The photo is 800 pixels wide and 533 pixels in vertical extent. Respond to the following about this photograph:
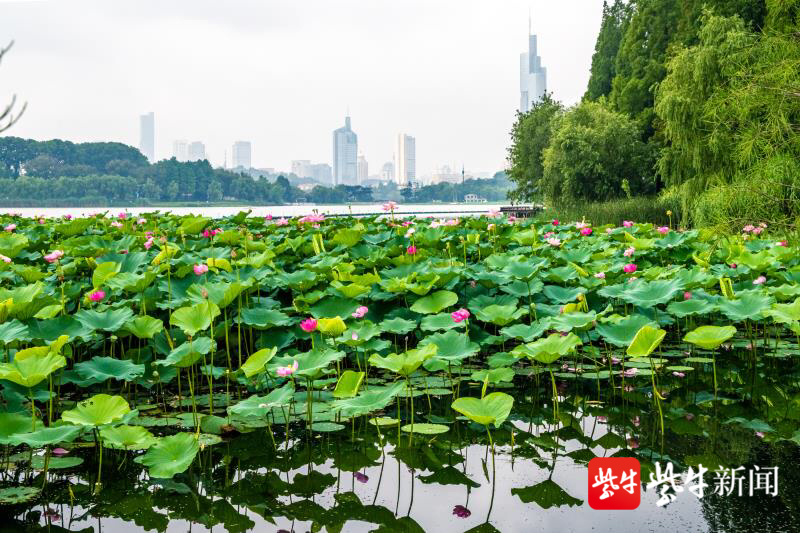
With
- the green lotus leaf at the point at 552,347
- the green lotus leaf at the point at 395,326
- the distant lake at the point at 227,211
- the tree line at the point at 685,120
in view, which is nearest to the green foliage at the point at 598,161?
the tree line at the point at 685,120

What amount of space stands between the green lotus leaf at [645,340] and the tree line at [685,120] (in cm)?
279

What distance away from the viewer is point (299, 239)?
507cm

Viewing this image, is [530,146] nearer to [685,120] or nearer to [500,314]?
[685,120]

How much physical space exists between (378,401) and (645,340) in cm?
100

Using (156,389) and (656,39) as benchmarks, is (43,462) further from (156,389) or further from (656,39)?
(656,39)

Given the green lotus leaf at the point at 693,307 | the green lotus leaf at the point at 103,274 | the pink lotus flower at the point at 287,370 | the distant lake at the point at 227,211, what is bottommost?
the pink lotus flower at the point at 287,370

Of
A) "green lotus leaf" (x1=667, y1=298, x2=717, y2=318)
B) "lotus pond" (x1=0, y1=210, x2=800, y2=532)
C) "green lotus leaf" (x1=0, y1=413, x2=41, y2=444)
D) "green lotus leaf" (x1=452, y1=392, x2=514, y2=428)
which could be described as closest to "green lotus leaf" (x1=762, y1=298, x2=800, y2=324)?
"lotus pond" (x1=0, y1=210, x2=800, y2=532)

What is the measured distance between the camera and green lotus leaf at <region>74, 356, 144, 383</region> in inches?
101

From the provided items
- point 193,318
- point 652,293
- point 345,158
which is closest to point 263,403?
point 193,318

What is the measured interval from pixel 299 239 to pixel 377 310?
144cm

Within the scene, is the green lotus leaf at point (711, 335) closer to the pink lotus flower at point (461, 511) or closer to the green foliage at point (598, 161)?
the pink lotus flower at point (461, 511)

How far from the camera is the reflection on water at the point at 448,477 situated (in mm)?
1899

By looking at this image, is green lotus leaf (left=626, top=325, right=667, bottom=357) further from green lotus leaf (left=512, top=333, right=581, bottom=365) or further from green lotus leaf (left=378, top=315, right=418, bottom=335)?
green lotus leaf (left=378, top=315, right=418, bottom=335)

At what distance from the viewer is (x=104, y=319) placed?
9.72 ft
